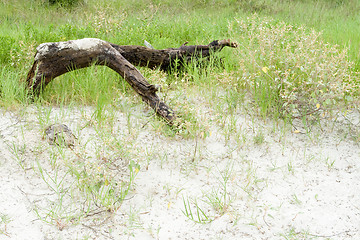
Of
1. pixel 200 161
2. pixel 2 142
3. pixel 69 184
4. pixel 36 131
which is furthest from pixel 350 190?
pixel 2 142

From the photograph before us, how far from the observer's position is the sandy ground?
2.97 meters

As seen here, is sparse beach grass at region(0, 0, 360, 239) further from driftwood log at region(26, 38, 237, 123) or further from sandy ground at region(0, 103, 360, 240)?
driftwood log at region(26, 38, 237, 123)

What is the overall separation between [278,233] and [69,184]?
185 centimetres

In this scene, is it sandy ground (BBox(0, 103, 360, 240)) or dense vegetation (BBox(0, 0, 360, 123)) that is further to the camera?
dense vegetation (BBox(0, 0, 360, 123))

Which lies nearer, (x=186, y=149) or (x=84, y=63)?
(x=186, y=149)

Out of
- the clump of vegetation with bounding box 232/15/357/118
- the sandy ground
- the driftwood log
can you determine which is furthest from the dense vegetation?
the sandy ground

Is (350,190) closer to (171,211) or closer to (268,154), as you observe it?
(268,154)

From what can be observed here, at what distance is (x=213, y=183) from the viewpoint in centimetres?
351

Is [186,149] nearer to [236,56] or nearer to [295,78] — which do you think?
[295,78]

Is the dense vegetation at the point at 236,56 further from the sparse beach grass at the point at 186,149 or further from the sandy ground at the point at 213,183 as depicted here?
the sandy ground at the point at 213,183

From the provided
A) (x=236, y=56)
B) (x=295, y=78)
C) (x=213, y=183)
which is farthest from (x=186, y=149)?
(x=236, y=56)

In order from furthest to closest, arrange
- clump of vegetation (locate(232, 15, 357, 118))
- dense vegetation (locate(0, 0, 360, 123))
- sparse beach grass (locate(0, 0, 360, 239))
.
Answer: dense vegetation (locate(0, 0, 360, 123)) → clump of vegetation (locate(232, 15, 357, 118)) → sparse beach grass (locate(0, 0, 360, 239))

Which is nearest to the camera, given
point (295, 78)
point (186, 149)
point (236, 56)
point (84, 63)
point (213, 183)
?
point (213, 183)

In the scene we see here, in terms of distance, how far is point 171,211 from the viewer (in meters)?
3.16
